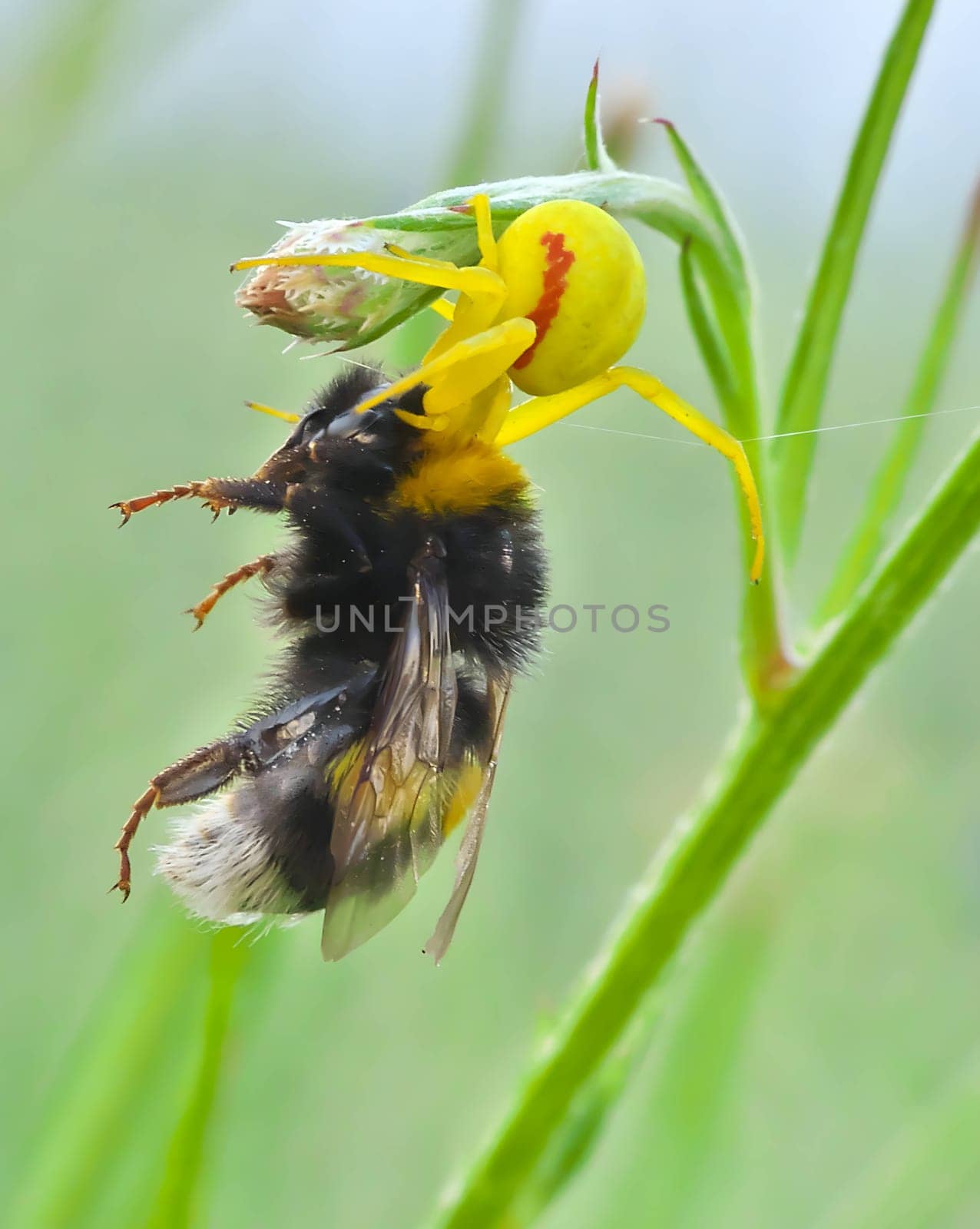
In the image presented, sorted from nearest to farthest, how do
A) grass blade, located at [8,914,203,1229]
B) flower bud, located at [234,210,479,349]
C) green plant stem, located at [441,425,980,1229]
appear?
flower bud, located at [234,210,479,349] < green plant stem, located at [441,425,980,1229] < grass blade, located at [8,914,203,1229]

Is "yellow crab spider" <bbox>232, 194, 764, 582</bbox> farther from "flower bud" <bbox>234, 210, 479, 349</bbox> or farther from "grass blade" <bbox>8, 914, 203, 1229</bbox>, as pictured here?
"grass blade" <bbox>8, 914, 203, 1229</bbox>

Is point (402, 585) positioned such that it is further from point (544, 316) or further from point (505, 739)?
point (505, 739)

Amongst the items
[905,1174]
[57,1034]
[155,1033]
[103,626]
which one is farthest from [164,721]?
[905,1174]

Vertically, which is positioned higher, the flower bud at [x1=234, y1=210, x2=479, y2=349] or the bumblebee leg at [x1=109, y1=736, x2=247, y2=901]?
the flower bud at [x1=234, y1=210, x2=479, y2=349]

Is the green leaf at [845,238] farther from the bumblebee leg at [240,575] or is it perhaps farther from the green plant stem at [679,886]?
the bumblebee leg at [240,575]

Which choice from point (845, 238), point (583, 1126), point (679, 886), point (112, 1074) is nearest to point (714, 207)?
point (845, 238)

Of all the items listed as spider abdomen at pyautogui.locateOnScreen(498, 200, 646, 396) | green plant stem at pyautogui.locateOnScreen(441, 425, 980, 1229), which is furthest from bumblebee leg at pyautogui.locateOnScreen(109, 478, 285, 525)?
green plant stem at pyautogui.locateOnScreen(441, 425, 980, 1229)
